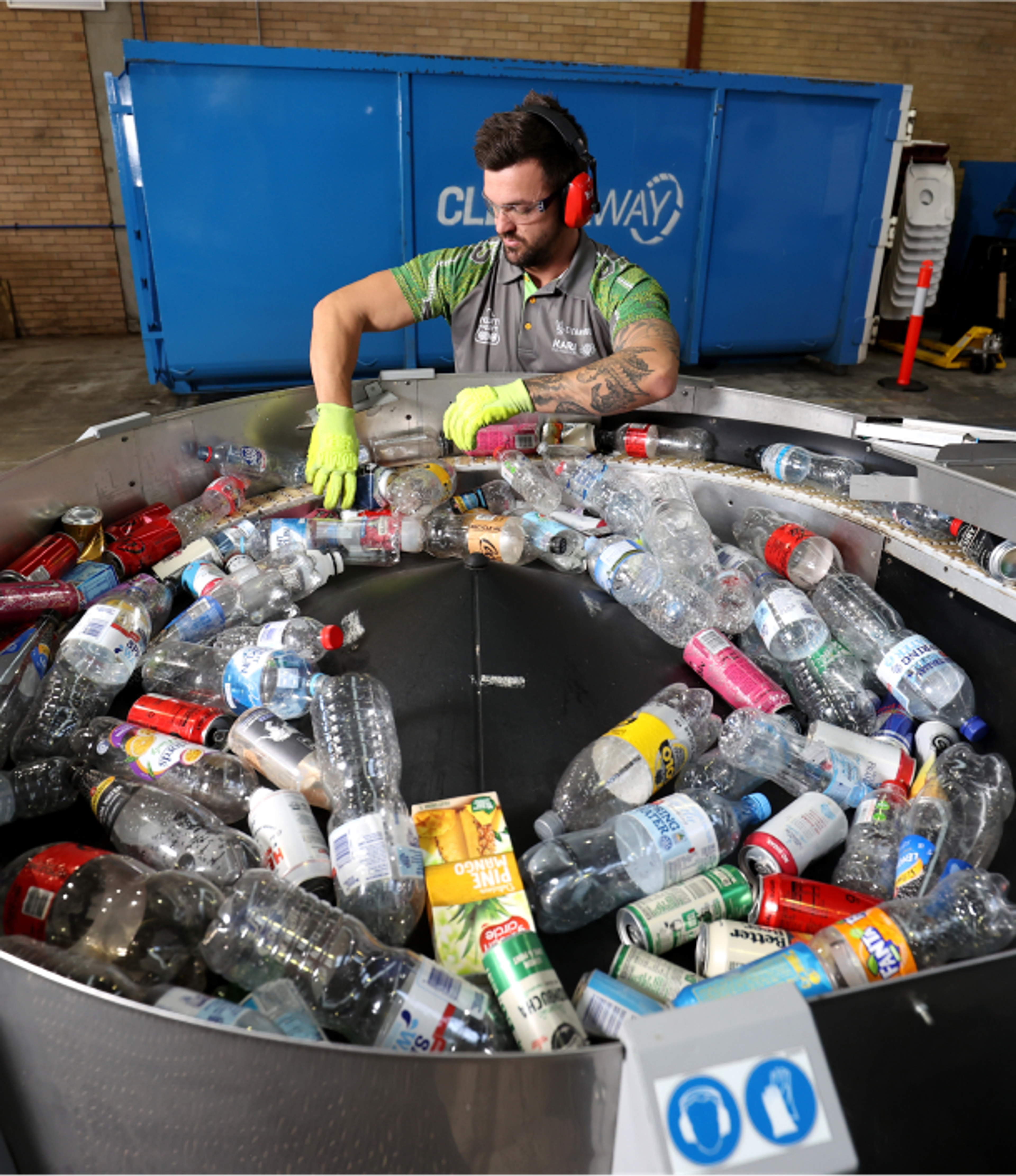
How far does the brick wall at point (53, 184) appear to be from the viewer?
7301 mm

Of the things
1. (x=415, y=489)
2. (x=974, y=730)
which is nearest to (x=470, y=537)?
(x=415, y=489)

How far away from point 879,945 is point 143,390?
21.9 feet

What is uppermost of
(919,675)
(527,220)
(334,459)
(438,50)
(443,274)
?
(438,50)

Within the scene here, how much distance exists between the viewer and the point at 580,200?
2.17m

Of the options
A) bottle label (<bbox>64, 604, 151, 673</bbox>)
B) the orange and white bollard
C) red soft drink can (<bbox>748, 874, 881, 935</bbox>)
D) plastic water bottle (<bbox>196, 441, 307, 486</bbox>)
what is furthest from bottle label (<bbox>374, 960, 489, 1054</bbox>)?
the orange and white bollard

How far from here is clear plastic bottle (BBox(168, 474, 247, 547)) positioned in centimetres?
188

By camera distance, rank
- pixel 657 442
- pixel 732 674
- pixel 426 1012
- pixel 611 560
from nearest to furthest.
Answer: pixel 426 1012 < pixel 732 674 < pixel 611 560 < pixel 657 442

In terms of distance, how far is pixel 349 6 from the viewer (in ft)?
24.0

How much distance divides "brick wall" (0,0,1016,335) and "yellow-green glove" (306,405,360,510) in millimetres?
7011

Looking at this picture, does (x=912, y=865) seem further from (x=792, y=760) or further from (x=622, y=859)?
(x=622, y=859)

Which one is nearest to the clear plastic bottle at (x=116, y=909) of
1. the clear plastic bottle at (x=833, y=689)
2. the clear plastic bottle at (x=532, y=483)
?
the clear plastic bottle at (x=833, y=689)

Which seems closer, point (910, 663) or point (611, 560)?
point (910, 663)

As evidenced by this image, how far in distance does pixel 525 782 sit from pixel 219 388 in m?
5.35

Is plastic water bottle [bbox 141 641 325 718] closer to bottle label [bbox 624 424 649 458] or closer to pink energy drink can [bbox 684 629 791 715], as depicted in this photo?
pink energy drink can [bbox 684 629 791 715]
